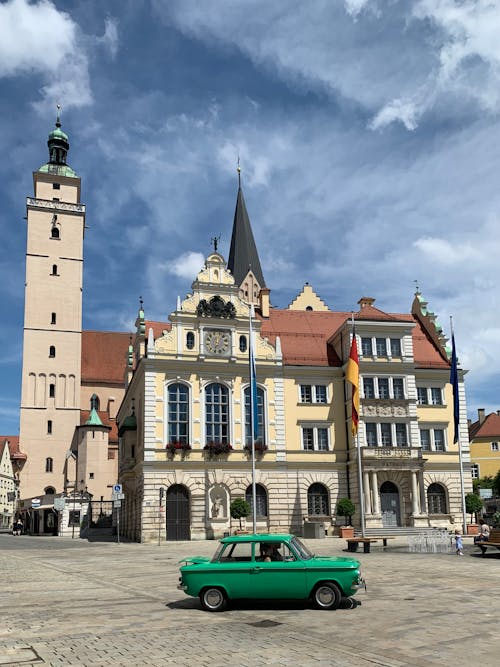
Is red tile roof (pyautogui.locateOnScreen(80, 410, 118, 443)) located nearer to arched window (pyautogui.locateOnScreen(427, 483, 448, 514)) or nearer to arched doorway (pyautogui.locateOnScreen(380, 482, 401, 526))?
arched doorway (pyautogui.locateOnScreen(380, 482, 401, 526))

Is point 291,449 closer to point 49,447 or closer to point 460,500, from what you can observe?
point 460,500

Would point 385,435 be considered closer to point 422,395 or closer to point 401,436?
point 401,436

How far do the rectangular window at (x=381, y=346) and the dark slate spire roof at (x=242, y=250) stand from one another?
3774 centimetres

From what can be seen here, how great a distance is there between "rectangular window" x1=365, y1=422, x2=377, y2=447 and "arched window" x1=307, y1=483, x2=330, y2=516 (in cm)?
435

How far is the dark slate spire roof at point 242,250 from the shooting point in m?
85.6

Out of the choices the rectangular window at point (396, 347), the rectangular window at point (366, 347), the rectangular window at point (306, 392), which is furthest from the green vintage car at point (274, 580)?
the rectangular window at point (396, 347)

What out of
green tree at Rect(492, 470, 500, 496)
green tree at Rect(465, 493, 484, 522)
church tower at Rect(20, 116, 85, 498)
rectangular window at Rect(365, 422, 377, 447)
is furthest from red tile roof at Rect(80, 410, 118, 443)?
green tree at Rect(465, 493, 484, 522)

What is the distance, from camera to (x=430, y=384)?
163 ft

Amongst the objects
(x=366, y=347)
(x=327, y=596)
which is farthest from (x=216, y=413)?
(x=327, y=596)

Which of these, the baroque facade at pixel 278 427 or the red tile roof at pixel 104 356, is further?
the red tile roof at pixel 104 356

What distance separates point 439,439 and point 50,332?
46.4m

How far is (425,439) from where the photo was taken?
48.5m

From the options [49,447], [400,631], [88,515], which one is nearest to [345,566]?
[400,631]

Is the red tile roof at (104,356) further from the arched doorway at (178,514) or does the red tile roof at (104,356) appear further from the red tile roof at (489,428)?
the red tile roof at (489,428)
